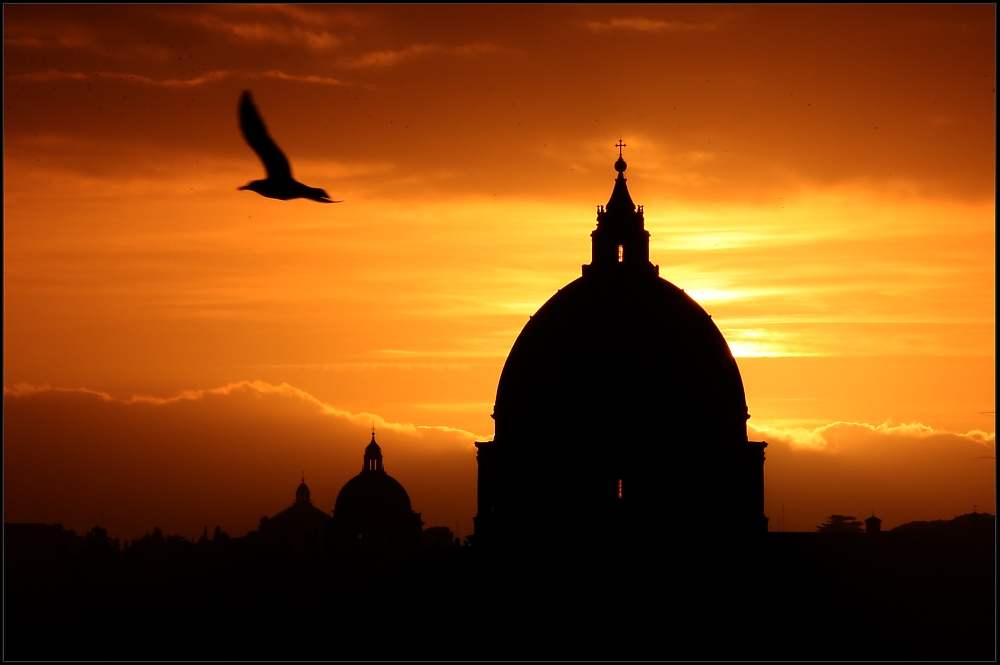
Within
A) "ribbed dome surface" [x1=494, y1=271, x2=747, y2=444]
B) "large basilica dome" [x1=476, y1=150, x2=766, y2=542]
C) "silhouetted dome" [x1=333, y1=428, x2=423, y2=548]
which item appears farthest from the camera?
"silhouetted dome" [x1=333, y1=428, x2=423, y2=548]

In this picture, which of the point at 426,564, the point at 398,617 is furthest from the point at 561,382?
the point at 398,617

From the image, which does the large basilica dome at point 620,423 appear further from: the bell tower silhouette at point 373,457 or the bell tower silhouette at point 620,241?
the bell tower silhouette at point 373,457

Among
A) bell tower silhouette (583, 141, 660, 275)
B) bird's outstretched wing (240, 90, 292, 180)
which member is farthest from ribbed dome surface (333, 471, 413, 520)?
bird's outstretched wing (240, 90, 292, 180)

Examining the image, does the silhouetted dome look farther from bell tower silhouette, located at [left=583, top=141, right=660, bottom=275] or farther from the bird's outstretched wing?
the bird's outstretched wing

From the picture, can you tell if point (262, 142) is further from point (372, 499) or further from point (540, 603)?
point (372, 499)

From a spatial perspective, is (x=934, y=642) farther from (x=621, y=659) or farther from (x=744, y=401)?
(x=744, y=401)

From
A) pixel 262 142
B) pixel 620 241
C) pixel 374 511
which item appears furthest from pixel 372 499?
pixel 262 142
